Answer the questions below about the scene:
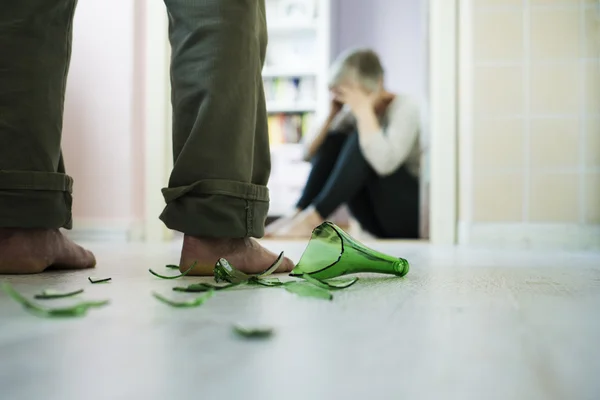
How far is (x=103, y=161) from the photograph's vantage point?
2.71m

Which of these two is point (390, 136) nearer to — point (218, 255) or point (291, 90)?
point (291, 90)

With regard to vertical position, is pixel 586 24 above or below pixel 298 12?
below

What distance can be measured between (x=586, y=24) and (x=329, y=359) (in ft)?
8.04

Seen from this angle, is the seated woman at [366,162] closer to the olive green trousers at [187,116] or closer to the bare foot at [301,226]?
the bare foot at [301,226]

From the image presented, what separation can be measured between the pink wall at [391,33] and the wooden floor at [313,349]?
4062 mm

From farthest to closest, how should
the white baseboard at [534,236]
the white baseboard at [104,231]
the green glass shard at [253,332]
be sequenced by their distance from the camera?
1. the white baseboard at [104,231]
2. the white baseboard at [534,236]
3. the green glass shard at [253,332]

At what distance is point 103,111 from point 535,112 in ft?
6.12

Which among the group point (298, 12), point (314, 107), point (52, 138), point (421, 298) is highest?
point (298, 12)

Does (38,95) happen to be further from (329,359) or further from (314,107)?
(314,107)

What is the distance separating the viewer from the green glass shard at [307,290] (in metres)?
0.70

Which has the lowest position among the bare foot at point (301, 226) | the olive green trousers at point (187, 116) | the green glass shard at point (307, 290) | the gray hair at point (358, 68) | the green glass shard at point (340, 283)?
the bare foot at point (301, 226)

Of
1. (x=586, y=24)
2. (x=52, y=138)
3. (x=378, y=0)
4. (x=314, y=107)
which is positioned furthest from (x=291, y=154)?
(x=52, y=138)

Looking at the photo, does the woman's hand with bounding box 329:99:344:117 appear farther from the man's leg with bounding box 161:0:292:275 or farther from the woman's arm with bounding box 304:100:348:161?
the man's leg with bounding box 161:0:292:275

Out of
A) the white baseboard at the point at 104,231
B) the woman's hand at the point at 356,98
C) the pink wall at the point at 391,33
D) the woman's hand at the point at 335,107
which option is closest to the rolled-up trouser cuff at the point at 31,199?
the white baseboard at the point at 104,231
